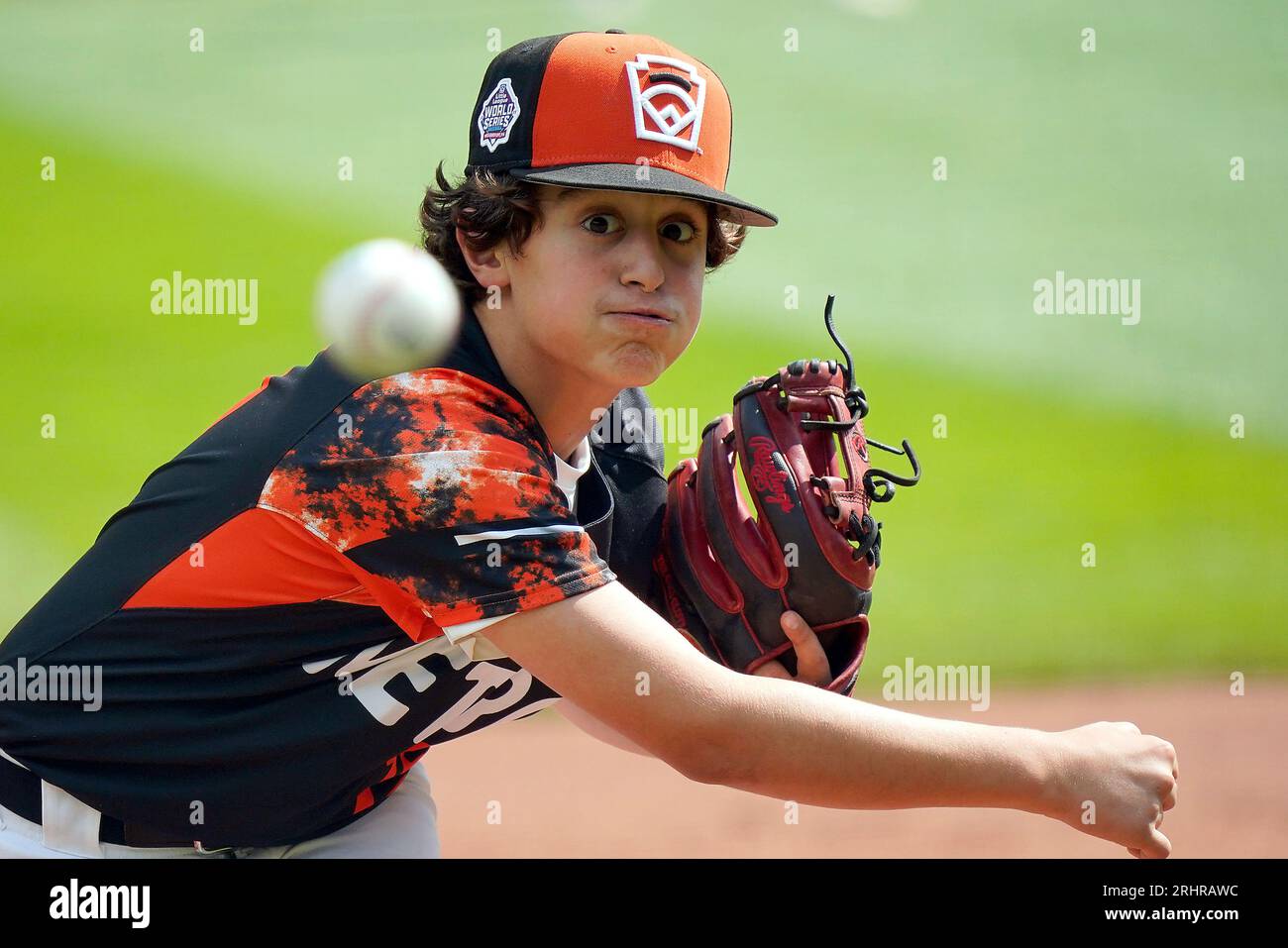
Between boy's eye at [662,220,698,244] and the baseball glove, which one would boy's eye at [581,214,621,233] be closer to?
boy's eye at [662,220,698,244]

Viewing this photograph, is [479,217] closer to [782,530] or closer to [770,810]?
[782,530]

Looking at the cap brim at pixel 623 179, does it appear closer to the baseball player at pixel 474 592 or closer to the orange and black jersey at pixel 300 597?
the baseball player at pixel 474 592

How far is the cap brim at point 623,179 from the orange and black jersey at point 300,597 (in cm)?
20

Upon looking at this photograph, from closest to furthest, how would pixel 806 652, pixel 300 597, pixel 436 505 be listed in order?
pixel 436 505
pixel 300 597
pixel 806 652

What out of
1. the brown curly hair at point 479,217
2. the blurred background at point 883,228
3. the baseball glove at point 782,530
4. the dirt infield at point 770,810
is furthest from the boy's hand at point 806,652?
the blurred background at point 883,228

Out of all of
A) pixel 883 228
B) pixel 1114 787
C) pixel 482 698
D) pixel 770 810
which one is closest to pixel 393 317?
pixel 482 698

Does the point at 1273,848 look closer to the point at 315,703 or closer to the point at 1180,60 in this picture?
the point at 315,703

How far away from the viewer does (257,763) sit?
1522 mm

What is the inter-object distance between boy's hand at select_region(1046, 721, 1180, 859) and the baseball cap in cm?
82

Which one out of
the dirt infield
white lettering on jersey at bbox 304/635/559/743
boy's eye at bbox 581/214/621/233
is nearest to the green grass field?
the dirt infield

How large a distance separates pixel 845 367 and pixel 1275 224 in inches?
328

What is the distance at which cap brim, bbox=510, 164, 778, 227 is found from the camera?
1.46 m

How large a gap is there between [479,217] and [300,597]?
55 cm

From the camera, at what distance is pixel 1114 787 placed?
149 cm
